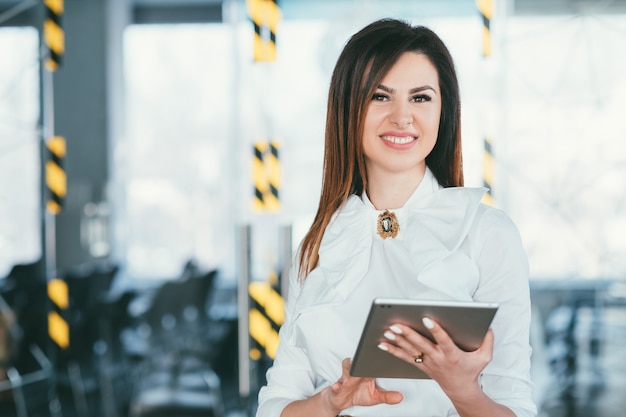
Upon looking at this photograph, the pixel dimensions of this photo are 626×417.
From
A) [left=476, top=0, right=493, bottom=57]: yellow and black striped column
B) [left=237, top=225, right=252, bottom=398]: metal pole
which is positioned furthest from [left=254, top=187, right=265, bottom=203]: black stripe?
[left=476, top=0, right=493, bottom=57]: yellow and black striped column

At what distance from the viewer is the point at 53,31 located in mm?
4582

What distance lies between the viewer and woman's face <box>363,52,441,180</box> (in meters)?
1.47

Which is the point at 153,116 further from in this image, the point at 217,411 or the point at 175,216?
the point at 217,411

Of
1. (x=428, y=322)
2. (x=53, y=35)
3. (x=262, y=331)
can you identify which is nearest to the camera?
(x=428, y=322)

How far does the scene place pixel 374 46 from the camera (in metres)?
1.49

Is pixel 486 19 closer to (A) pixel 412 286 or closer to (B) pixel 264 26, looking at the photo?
(B) pixel 264 26

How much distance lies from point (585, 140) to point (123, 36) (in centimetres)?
379

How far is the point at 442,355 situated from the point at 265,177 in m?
2.72

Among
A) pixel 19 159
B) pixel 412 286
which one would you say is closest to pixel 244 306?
pixel 412 286

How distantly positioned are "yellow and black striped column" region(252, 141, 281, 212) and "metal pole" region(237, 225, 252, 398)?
1.52 ft

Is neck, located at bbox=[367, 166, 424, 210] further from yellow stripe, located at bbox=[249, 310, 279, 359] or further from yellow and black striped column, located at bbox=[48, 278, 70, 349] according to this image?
yellow and black striped column, located at bbox=[48, 278, 70, 349]

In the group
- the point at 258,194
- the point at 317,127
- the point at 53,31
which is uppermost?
the point at 53,31

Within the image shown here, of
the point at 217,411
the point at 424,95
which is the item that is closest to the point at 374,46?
the point at 424,95

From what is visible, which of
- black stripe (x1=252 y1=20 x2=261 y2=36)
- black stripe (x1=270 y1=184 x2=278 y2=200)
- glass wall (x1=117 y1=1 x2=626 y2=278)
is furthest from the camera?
glass wall (x1=117 y1=1 x2=626 y2=278)
